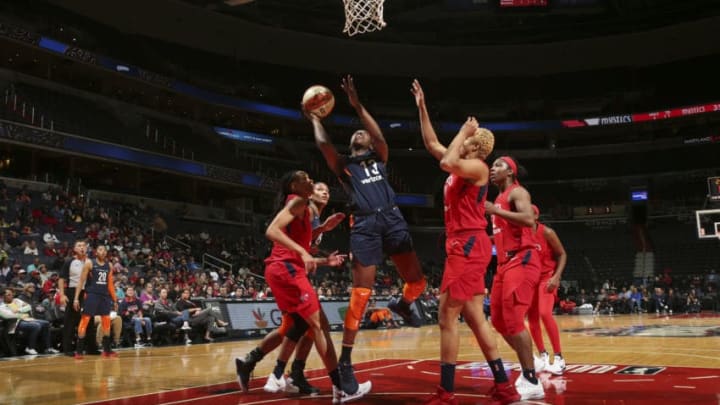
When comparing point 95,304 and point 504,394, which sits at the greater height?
point 95,304

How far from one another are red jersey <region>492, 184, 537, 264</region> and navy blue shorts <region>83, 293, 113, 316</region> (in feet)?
24.5

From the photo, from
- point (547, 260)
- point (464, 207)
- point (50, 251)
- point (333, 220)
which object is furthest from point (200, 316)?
point (464, 207)

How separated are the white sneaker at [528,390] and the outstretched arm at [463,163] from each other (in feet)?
5.63

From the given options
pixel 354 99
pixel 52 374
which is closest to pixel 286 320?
pixel 354 99

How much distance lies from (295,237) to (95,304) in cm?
635

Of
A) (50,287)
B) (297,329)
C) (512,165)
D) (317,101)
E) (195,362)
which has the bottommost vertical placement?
(195,362)

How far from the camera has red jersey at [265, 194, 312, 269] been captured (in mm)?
5695

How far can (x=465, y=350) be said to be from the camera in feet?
34.1

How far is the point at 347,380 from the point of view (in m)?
5.20

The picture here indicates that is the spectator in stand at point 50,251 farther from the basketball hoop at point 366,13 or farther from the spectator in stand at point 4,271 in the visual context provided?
the basketball hoop at point 366,13

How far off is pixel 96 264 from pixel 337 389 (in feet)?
23.6

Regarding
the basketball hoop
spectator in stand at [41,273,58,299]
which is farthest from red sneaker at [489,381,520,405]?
spectator in stand at [41,273,58,299]

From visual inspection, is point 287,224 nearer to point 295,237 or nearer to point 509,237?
point 295,237

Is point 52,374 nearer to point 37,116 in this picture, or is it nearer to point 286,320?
point 286,320
